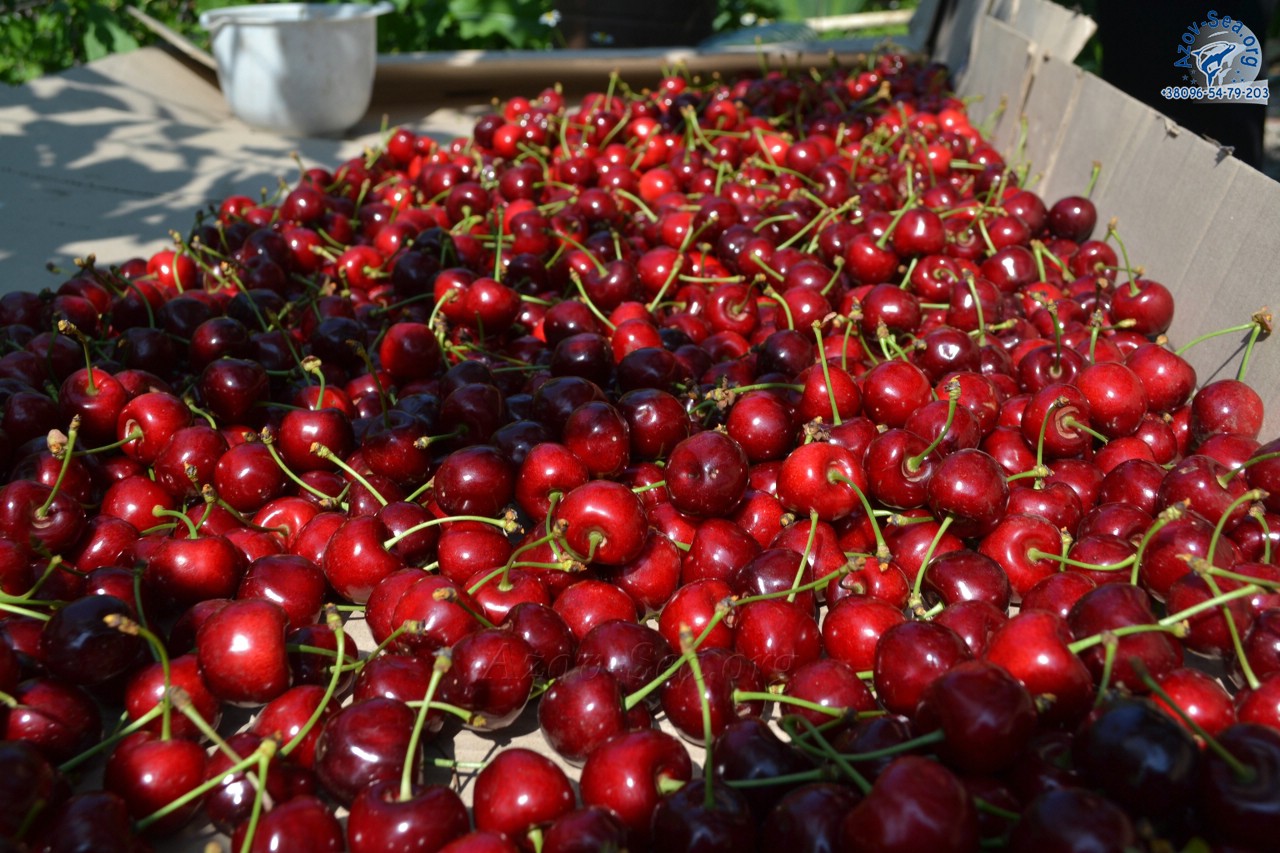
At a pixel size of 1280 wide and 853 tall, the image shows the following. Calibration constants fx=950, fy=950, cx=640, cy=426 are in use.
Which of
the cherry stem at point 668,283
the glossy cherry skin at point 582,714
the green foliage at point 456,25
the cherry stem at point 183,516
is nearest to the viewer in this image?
the glossy cherry skin at point 582,714

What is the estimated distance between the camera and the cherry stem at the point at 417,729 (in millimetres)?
1480

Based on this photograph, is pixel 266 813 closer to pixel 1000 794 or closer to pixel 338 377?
pixel 1000 794

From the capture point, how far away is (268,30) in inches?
213

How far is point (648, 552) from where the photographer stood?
214 centimetres

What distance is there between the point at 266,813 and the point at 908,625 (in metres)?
1.13

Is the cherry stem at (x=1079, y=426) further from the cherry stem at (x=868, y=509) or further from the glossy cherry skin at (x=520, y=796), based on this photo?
the glossy cherry skin at (x=520, y=796)

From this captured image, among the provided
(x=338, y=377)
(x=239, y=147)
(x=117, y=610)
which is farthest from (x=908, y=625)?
(x=239, y=147)

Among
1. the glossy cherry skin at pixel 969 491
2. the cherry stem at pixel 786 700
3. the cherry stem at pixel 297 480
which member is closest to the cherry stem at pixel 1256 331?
the glossy cherry skin at pixel 969 491

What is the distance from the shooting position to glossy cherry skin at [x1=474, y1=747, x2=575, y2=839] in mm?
1512

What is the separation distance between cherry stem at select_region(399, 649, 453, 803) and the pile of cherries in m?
0.03

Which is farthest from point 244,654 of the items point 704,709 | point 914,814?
point 914,814

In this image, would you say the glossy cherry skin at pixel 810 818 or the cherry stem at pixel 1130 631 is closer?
the glossy cherry skin at pixel 810 818

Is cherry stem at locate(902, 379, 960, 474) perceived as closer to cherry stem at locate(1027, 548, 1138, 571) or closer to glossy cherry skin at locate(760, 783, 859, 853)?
cherry stem at locate(1027, 548, 1138, 571)

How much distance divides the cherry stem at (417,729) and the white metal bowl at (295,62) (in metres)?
4.89
